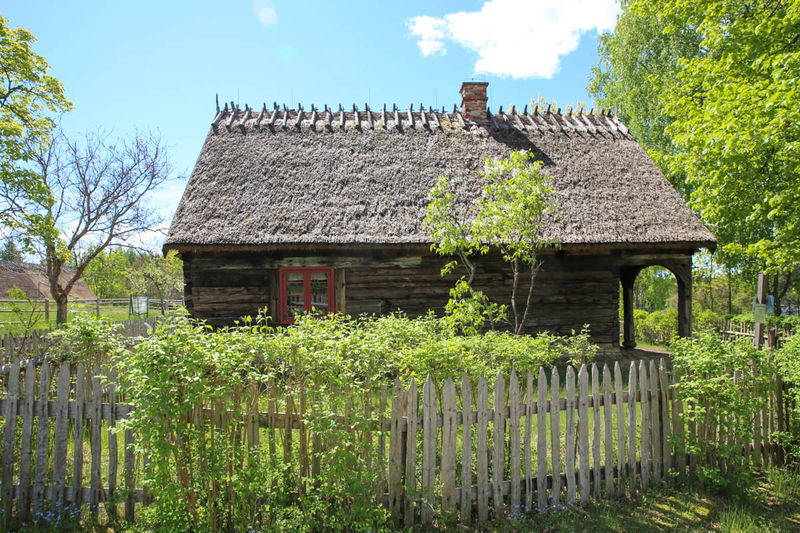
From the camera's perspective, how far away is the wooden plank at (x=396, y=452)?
326 centimetres

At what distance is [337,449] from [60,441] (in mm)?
2162

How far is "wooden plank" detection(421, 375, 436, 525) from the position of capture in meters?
3.25

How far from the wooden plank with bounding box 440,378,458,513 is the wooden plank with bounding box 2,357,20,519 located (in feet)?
10.3

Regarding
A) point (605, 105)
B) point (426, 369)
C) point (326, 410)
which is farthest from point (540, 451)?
point (605, 105)

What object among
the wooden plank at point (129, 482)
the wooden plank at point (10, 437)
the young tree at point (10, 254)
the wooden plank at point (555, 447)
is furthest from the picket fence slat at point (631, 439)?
the young tree at point (10, 254)

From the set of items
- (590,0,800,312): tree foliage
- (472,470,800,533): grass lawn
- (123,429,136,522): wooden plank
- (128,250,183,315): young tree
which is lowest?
(472,470,800,533): grass lawn

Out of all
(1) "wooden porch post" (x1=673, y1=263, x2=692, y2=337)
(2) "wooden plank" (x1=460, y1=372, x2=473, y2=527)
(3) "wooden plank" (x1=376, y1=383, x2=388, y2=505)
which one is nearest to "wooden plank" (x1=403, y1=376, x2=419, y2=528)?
(3) "wooden plank" (x1=376, y1=383, x2=388, y2=505)

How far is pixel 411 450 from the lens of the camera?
10.7 ft

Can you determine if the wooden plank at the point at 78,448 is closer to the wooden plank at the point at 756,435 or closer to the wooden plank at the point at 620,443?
the wooden plank at the point at 620,443

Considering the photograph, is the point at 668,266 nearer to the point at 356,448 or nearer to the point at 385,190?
the point at 385,190

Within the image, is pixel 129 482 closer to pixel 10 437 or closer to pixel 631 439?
pixel 10 437

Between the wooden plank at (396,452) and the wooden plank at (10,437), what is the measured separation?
109 inches

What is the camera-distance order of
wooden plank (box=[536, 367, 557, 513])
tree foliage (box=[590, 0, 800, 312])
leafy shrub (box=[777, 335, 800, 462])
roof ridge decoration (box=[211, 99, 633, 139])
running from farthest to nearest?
roof ridge decoration (box=[211, 99, 633, 139]), tree foliage (box=[590, 0, 800, 312]), leafy shrub (box=[777, 335, 800, 462]), wooden plank (box=[536, 367, 557, 513])

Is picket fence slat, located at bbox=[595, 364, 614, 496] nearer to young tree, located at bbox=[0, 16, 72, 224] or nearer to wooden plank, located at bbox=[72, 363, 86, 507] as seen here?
wooden plank, located at bbox=[72, 363, 86, 507]
